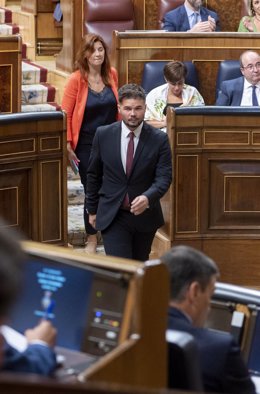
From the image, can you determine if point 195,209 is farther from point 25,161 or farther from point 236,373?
point 236,373

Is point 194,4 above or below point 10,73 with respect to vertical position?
above

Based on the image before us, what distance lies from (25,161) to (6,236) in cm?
462

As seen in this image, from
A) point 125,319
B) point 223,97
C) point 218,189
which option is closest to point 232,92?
point 223,97

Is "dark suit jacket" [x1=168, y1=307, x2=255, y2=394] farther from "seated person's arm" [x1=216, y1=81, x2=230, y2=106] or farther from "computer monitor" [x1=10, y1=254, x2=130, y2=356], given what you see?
"seated person's arm" [x1=216, y1=81, x2=230, y2=106]

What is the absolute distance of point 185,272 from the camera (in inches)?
117

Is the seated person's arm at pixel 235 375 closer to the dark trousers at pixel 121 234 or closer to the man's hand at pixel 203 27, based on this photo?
the dark trousers at pixel 121 234

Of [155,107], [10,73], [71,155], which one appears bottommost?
[71,155]

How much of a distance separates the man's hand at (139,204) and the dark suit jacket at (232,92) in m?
2.12

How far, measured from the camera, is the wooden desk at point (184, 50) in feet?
26.9

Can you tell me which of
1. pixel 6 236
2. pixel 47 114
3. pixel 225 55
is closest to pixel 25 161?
pixel 47 114

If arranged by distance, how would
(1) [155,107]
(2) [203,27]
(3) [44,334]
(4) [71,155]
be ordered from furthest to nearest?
(2) [203,27] → (1) [155,107] → (4) [71,155] → (3) [44,334]

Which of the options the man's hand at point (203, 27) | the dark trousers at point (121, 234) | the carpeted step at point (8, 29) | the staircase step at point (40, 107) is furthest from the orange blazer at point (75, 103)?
the carpeted step at point (8, 29)

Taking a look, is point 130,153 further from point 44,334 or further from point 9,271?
point 9,271

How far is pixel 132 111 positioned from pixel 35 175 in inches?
44.8
